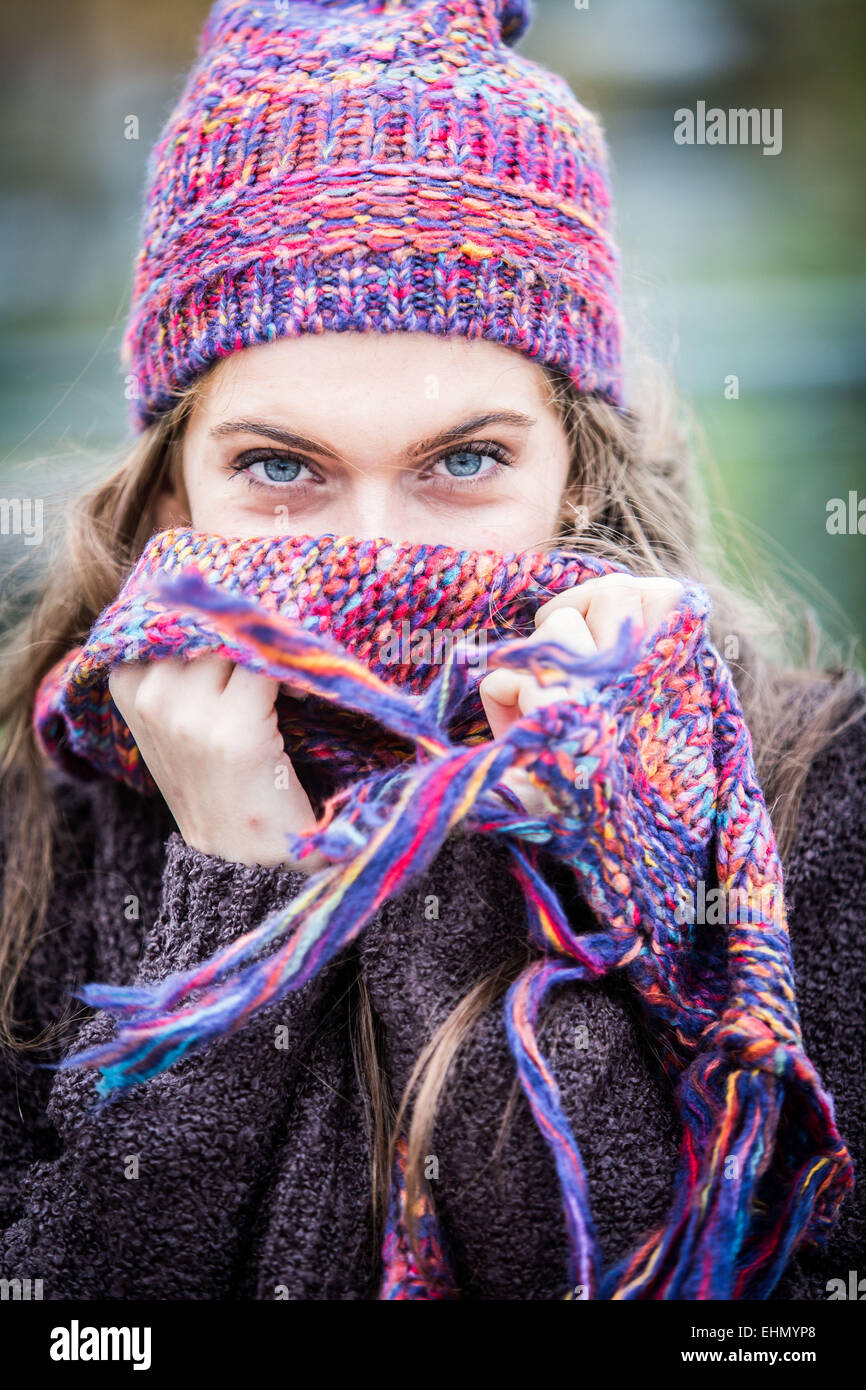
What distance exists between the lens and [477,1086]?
949 mm

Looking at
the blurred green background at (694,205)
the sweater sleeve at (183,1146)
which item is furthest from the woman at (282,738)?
the blurred green background at (694,205)

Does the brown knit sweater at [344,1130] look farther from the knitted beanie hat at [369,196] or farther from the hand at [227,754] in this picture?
the knitted beanie hat at [369,196]

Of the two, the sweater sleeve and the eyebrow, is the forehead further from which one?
the sweater sleeve

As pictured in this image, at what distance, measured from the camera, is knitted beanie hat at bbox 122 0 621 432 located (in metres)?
1.12

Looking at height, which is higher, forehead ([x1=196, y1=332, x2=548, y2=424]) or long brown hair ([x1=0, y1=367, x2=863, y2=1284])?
forehead ([x1=196, y1=332, x2=548, y2=424])

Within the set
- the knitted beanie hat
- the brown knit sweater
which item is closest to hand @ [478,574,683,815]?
the brown knit sweater

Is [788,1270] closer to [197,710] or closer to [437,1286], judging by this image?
[437,1286]

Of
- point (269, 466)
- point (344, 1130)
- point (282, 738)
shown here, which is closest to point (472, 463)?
point (269, 466)

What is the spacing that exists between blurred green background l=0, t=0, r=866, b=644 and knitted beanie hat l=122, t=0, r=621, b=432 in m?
0.94

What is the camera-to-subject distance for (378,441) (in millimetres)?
1115

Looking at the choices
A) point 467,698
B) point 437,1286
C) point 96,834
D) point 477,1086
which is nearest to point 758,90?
point 467,698

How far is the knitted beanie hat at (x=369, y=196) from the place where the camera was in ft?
3.68

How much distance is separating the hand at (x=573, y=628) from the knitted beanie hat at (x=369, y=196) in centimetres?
33

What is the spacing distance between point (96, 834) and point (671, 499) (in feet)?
3.11
